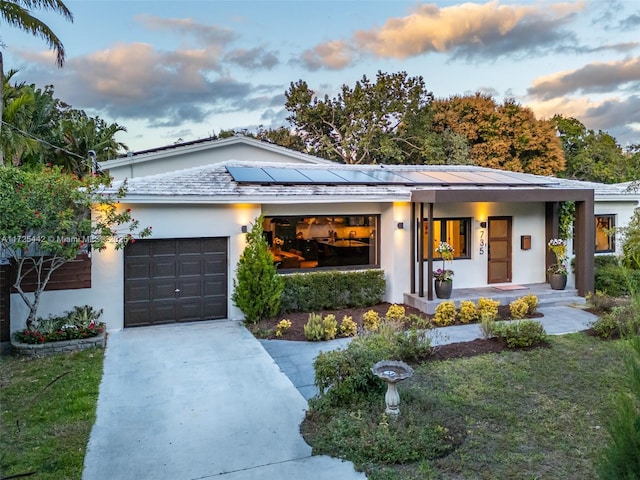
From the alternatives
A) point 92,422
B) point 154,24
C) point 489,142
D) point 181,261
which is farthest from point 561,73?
point 92,422

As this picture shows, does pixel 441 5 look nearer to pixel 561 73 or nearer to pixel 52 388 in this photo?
pixel 561 73

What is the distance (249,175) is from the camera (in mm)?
12773

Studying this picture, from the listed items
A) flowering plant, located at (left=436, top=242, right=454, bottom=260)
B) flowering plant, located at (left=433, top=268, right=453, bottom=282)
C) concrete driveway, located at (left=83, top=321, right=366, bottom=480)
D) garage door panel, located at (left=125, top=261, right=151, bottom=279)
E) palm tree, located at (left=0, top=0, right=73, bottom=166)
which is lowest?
concrete driveway, located at (left=83, top=321, right=366, bottom=480)

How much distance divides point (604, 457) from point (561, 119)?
130 feet

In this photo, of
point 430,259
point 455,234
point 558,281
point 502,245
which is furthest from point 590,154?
point 430,259

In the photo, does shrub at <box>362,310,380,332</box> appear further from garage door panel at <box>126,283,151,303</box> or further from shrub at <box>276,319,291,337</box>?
garage door panel at <box>126,283,151,303</box>

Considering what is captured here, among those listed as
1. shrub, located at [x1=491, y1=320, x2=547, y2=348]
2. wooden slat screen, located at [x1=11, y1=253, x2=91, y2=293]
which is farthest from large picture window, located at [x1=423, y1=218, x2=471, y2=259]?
wooden slat screen, located at [x1=11, y1=253, x2=91, y2=293]

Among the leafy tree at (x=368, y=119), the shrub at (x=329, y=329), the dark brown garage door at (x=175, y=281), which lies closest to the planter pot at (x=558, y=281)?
the shrub at (x=329, y=329)

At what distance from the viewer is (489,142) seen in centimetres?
2953

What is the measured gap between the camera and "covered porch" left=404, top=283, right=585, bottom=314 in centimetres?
1216

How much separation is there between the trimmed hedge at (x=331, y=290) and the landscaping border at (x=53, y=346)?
4.40 m

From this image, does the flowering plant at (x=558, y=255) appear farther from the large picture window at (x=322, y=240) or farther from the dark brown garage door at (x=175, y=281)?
the dark brown garage door at (x=175, y=281)

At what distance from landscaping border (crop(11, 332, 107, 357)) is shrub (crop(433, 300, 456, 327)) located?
751cm

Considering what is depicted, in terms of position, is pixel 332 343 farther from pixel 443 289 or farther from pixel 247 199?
pixel 443 289
